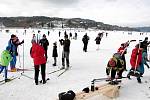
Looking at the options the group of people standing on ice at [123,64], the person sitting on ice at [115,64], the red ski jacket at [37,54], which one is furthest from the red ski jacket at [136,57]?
the red ski jacket at [37,54]

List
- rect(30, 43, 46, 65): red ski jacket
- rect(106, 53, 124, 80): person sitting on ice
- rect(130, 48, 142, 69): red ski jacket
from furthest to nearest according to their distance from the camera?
1. rect(30, 43, 46, 65): red ski jacket
2. rect(130, 48, 142, 69): red ski jacket
3. rect(106, 53, 124, 80): person sitting on ice

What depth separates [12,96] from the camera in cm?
1047

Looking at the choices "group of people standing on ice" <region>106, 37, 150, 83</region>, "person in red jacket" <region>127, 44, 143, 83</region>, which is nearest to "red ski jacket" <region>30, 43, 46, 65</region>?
"group of people standing on ice" <region>106, 37, 150, 83</region>

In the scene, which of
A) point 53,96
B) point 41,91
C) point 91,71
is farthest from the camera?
point 91,71

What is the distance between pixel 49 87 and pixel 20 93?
1218 mm

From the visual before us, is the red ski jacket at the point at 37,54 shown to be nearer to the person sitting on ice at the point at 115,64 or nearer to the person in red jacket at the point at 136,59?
the person sitting on ice at the point at 115,64

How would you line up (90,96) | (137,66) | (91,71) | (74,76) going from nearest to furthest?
(90,96) → (137,66) → (74,76) → (91,71)

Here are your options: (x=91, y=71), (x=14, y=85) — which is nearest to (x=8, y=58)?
(x=14, y=85)

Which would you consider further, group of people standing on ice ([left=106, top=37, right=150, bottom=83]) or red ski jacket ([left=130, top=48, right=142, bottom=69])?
red ski jacket ([left=130, top=48, right=142, bottom=69])

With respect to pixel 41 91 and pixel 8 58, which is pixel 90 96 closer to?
pixel 41 91

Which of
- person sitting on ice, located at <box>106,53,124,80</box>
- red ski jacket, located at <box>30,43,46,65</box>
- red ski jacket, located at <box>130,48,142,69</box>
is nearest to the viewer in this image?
person sitting on ice, located at <box>106,53,124,80</box>

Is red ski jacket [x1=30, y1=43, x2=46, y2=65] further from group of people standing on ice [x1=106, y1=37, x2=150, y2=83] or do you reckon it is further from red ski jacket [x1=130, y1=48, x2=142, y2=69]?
red ski jacket [x1=130, y1=48, x2=142, y2=69]

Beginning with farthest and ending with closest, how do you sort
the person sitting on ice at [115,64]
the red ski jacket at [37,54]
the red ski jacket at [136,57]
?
the red ski jacket at [37,54], the red ski jacket at [136,57], the person sitting on ice at [115,64]

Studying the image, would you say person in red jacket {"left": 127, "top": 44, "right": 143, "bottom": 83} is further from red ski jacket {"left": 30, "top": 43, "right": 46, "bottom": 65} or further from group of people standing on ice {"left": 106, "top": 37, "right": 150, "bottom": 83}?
red ski jacket {"left": 30, "top": 43, "right": 46, "bottom": 65}
